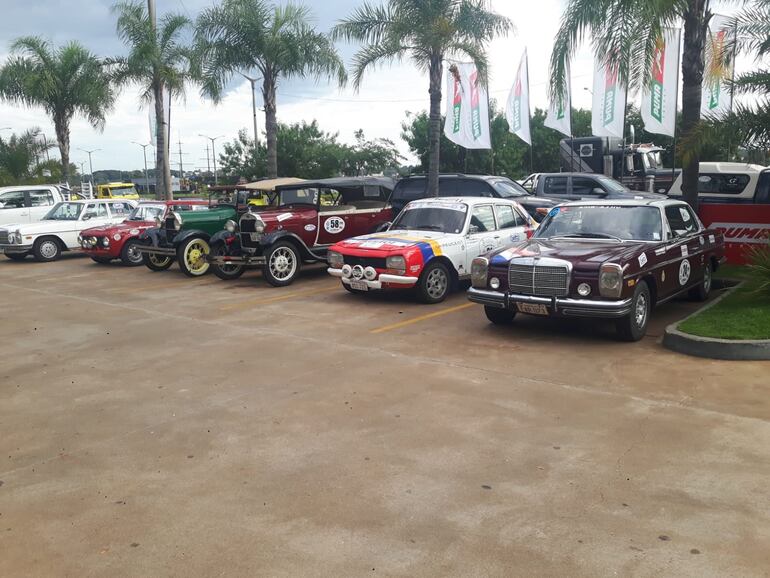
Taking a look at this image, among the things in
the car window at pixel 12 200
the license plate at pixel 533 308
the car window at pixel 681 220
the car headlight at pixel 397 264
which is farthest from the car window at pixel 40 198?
the car window at pixel 681 220

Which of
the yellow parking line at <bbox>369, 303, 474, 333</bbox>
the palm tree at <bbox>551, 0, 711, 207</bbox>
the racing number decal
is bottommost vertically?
the yellow parking line at <bbox>369, 303, 474, 333</bbox>

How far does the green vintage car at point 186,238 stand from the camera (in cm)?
1473

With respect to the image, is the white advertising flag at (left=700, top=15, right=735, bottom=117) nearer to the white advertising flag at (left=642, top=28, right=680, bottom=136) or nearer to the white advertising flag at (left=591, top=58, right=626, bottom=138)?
the white advertising flag at (left=642, top=28, right=680, bottom=136)

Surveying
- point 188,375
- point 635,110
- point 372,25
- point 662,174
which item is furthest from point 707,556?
point 635,110

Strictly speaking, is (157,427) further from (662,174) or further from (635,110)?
(635,110)

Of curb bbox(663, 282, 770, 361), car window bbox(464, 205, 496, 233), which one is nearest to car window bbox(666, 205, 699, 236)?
curb bbox(663, 282, 770, 361)

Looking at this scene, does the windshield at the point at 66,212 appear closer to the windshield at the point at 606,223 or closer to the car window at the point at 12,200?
the car window at the point at 12,200

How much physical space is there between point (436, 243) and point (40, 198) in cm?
1576

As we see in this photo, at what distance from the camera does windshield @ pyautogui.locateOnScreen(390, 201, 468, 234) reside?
11.4 metres

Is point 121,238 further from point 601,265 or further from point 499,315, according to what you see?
point 601,265

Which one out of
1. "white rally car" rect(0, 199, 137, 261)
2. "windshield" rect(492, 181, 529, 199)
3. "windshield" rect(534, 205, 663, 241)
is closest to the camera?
"windshield" rect(534, 205, 663, 241)

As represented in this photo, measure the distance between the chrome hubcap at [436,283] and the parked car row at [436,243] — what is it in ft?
0.08

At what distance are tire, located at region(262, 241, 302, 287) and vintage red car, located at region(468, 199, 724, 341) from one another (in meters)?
5.23

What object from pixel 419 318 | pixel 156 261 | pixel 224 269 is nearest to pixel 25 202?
pixel 156 261
